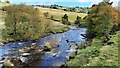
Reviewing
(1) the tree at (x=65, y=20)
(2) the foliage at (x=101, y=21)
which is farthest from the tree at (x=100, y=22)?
(1) the tree at (x=65, y=20)

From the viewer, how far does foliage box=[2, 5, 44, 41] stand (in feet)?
263

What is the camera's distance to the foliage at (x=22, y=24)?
80.1m

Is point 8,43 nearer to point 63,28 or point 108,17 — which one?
point 108,17

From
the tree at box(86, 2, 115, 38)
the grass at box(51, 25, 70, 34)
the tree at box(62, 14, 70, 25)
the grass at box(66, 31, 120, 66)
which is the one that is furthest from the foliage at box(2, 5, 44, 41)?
the tree at box(62, 14, 70, 25)

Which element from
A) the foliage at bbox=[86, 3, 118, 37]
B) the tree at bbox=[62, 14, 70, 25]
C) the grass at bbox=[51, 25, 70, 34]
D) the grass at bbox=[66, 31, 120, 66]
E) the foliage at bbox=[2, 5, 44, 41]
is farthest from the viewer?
the tree at bbox=[62, 14, 70, 25]

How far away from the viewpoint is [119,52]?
45.7m

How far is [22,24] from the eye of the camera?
80.1m

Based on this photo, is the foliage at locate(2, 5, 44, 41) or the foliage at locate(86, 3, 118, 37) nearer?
the foliage at locate(86, 3, 118, 37)

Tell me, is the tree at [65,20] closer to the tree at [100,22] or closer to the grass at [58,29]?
the grass at [58,29]

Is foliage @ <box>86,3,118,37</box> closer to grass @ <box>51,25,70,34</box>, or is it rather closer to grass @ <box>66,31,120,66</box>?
grass @ <box>51,25,70,34</box>

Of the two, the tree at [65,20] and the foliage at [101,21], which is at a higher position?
the foliage at [101,21]

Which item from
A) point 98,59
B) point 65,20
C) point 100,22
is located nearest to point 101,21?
point 100,22

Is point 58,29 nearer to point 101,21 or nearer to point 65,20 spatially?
point 65,20

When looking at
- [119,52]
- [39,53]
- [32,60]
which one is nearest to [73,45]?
[39,53]
